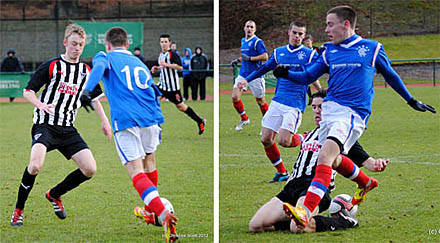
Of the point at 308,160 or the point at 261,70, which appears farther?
the point at 261,70

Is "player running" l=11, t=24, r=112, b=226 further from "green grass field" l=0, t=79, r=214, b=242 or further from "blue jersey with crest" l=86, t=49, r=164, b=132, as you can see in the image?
"blue jersey with crest" l=86, t=49, r=164, b=132

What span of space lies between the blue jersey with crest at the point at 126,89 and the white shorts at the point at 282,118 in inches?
101

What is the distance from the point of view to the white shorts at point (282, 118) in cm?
674

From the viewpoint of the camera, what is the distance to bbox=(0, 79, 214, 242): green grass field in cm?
487

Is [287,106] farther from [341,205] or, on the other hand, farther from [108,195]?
[341,205]

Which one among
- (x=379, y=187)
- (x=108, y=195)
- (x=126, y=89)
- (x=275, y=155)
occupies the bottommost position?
(x=108, y=195)

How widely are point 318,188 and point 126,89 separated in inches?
59.8

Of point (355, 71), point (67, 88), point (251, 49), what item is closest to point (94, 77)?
point (67, 88)

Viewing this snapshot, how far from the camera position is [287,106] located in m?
6.80

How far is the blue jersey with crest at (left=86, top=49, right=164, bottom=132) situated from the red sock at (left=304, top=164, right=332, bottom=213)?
4.05ft

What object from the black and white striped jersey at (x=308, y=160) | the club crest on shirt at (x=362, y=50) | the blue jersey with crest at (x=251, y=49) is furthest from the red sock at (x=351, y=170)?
the blue jersey with crest at (x=251, y=49)

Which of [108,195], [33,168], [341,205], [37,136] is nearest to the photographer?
[341,205]

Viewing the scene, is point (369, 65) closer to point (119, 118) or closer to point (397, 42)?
point (119, 118)

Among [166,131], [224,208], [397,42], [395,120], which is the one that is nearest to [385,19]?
[397,42]
